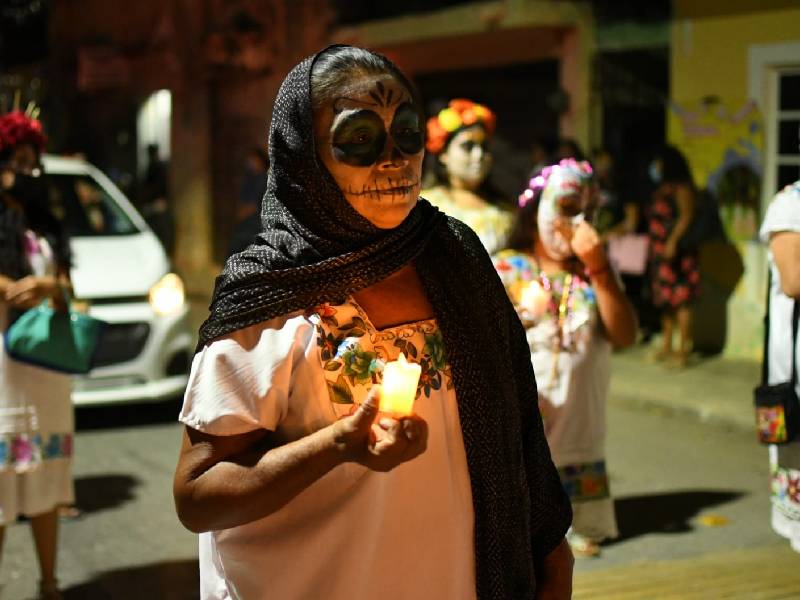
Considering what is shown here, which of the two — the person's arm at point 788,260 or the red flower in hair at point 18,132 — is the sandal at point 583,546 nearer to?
the person's arm at point 788,260

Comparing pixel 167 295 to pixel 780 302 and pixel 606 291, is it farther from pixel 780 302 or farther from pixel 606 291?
pixel 780 302

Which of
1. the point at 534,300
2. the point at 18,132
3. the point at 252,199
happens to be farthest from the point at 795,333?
the point at 252,199

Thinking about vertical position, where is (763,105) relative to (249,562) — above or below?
above

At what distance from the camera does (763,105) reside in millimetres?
11859

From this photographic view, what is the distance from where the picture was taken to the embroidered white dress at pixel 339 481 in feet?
7.28

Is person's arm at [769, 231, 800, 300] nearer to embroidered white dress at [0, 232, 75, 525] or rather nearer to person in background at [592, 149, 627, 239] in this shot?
embroidered white dress at [0, 232, 75, 525]

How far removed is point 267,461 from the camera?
217 cm

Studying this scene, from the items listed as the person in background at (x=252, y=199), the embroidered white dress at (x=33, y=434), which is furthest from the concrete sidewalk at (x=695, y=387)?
the embroidered white dress at (x=33, y=434)

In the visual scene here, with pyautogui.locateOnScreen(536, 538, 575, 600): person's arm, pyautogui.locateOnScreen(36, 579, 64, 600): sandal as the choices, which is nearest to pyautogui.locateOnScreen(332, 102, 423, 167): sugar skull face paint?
pyautogui.locateOnScreen(536, 538, 575, 600): person's arm

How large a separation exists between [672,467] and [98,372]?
13.6 ft

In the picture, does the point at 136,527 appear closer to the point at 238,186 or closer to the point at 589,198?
the point at 589,198

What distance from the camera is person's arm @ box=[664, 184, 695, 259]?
39.2 ft

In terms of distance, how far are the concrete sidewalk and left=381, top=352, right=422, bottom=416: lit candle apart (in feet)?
24.6

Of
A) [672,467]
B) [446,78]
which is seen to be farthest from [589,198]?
[446,78]
